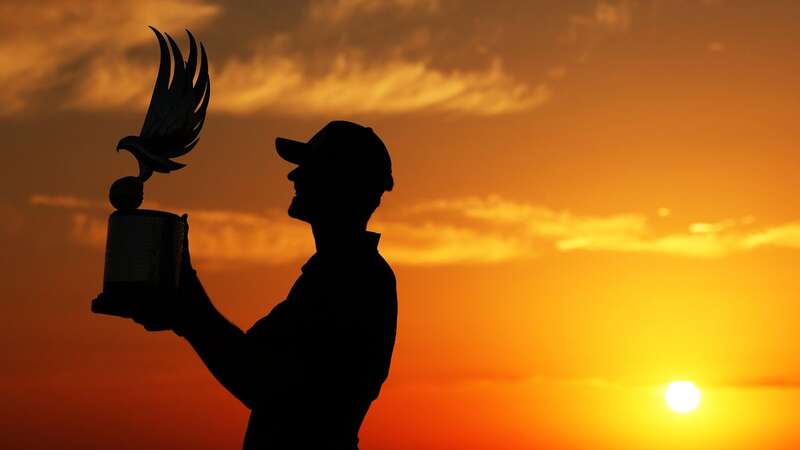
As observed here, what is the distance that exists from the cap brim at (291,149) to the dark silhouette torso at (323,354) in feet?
1.82

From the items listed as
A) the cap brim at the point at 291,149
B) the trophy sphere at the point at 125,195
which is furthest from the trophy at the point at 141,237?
the cap brim at the point at 291,149

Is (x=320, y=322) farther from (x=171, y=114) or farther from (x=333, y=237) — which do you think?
(x=171, y=114)

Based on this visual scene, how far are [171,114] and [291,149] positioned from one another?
698mm

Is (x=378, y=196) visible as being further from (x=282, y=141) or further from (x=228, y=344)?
(x=228, y=344)

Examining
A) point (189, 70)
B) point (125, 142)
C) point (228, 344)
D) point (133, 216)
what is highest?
point (189, 70)

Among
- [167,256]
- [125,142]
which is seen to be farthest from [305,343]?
[125,142]

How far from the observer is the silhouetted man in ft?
24.8

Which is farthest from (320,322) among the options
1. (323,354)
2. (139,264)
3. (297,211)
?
(139,264)

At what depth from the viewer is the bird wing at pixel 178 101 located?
7984 mm

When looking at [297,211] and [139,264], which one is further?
[297,211]

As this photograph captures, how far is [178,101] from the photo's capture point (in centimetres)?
809

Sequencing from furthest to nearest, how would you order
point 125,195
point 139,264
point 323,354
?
point 323,354 → point 125,195 → point 139,264

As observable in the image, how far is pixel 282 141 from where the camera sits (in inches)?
316

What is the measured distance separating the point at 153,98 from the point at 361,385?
199 cm
